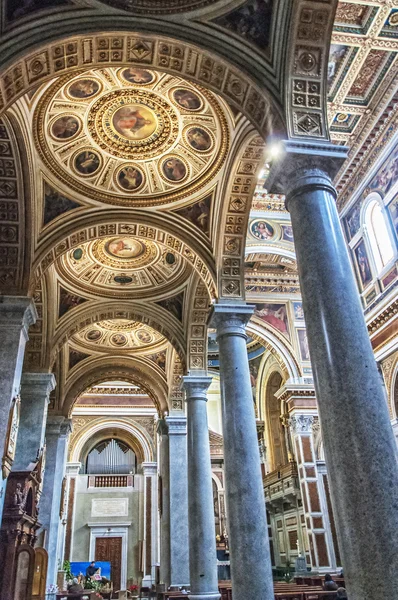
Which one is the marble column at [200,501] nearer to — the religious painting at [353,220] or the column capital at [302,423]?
the column capital at [302,423]

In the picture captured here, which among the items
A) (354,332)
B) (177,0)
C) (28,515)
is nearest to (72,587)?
(28,515)

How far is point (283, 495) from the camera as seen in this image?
19.1 m

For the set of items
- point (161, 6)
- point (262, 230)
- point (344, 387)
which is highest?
point (262, 230)

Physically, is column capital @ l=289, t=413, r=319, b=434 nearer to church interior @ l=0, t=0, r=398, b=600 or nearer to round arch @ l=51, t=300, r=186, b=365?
church interior @ l=0, t=0, r=398, b=600

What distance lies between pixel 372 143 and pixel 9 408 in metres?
9.39

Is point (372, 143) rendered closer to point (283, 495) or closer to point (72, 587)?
point (283, 495)

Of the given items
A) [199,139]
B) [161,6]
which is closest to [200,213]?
[199,139]

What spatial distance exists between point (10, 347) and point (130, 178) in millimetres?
4432

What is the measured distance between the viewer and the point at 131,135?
10.4 meters

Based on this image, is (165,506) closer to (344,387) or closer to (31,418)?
(31,418)

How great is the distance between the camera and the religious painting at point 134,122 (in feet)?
31.9

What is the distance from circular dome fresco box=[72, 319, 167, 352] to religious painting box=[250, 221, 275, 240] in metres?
5.57

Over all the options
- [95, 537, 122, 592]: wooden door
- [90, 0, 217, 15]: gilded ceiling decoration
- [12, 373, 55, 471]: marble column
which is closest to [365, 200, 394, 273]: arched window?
[90, 0, 217, 15]: gilded ceiling decoration

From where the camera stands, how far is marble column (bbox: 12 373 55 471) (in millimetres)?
11958
